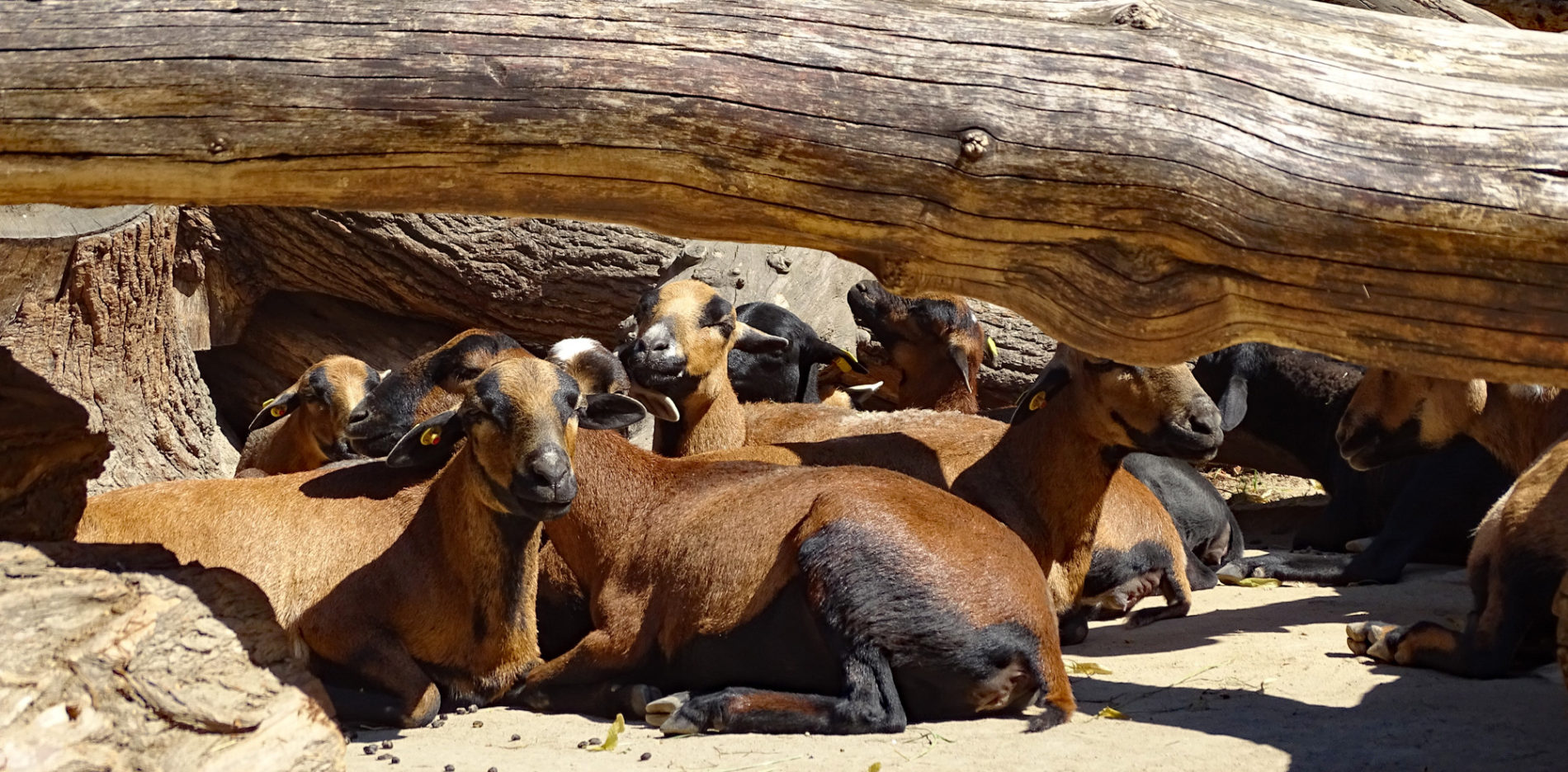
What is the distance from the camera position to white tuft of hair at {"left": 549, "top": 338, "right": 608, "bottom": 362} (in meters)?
7.30

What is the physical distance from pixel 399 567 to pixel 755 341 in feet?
9.90

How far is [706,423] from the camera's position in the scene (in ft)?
27.4

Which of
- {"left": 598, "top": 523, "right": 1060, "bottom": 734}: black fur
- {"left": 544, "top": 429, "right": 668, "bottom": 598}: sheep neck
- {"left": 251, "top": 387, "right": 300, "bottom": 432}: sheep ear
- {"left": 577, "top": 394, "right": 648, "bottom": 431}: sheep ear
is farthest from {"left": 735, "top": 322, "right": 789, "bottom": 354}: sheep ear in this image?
{"left": 598, "top": 523, "right": 1060, "bottom": 734}: black fur

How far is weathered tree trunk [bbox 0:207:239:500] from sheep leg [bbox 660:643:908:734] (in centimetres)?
334

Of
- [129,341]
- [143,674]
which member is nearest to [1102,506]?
[143,674]

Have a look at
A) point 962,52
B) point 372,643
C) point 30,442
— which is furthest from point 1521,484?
point 30,442

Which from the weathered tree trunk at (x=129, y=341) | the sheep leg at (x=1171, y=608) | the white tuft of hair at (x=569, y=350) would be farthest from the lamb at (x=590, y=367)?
the sheep leg at (x=1171, y=608)

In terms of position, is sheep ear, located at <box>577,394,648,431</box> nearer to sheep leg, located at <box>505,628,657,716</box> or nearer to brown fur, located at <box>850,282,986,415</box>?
sheep leg, located at <box>505,628,657,716</box>

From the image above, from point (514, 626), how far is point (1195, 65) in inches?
137

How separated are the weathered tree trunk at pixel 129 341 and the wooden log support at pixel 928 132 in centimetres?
305

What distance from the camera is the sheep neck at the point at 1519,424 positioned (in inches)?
290

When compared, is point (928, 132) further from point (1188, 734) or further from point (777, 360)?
point (777, 360)

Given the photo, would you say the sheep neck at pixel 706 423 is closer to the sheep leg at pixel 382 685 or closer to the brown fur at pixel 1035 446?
the brown fur at pixel 1035 446

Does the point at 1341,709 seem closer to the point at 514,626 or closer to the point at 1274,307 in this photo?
the point at 1274,307
